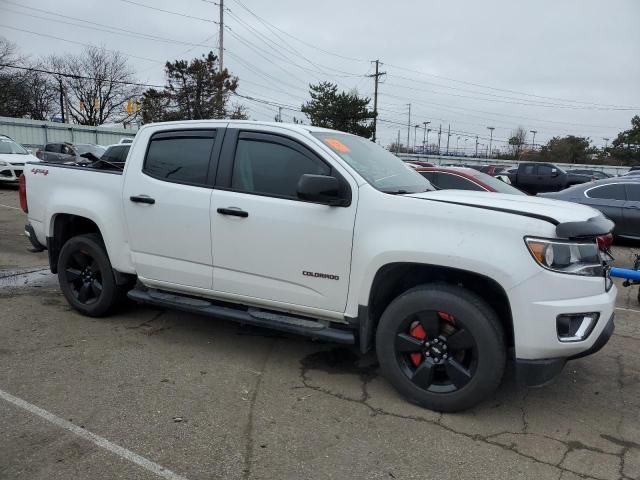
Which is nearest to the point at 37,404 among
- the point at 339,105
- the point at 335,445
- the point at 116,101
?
the point at 335,445

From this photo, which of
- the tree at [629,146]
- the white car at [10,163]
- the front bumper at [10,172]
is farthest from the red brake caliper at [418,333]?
the tree at [629,146]

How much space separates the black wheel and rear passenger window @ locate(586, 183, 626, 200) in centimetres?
890

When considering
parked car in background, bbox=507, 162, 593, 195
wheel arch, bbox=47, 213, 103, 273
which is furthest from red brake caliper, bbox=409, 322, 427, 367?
parked car in background, bbox=507, 162, 593, 195

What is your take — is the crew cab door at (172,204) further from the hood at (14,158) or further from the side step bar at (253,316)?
the hood at (14,158)

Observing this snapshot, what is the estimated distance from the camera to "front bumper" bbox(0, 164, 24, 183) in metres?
16.3

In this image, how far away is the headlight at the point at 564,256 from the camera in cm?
304

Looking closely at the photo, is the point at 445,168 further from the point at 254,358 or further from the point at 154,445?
the point at 154,445

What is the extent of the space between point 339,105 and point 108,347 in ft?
138

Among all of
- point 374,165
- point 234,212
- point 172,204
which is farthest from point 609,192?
point 172,204

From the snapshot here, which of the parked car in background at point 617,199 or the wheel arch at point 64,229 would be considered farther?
the parked car in background at point 617,199

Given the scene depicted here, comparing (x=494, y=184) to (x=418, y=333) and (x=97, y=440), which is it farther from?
(x=97, y=440)

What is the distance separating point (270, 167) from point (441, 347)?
1841 millimetres

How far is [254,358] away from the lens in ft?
14.2

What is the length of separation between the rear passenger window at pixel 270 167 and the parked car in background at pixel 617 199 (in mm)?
8513
